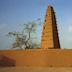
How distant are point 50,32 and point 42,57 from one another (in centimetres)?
1321

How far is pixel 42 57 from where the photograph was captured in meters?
32.8

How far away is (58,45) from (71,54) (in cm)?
1257

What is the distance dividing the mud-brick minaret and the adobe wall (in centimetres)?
1092

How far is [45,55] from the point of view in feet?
107

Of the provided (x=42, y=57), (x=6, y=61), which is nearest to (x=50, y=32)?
(x=42, y=57)

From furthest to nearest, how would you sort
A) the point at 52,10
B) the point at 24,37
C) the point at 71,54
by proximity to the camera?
the point at 24,37 → the point at 52,10 → the point at 71,54

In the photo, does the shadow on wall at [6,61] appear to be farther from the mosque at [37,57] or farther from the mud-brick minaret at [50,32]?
the mud-brick minaret at [50,32]

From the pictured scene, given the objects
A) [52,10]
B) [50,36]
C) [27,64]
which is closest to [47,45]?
[50,36]

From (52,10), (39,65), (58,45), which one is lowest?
(39,65)

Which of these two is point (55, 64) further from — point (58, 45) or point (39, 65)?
point (58, 45)

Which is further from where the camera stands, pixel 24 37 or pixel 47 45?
pixel 24 37

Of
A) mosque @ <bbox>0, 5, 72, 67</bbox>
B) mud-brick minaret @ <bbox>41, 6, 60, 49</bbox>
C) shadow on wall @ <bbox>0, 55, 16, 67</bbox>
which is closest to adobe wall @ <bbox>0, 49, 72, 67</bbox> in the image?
mosque @ <bbox>0, 5, 72, 67</bbox>

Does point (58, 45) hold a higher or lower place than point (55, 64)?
higher

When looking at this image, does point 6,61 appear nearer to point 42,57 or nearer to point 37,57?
point 37,57
